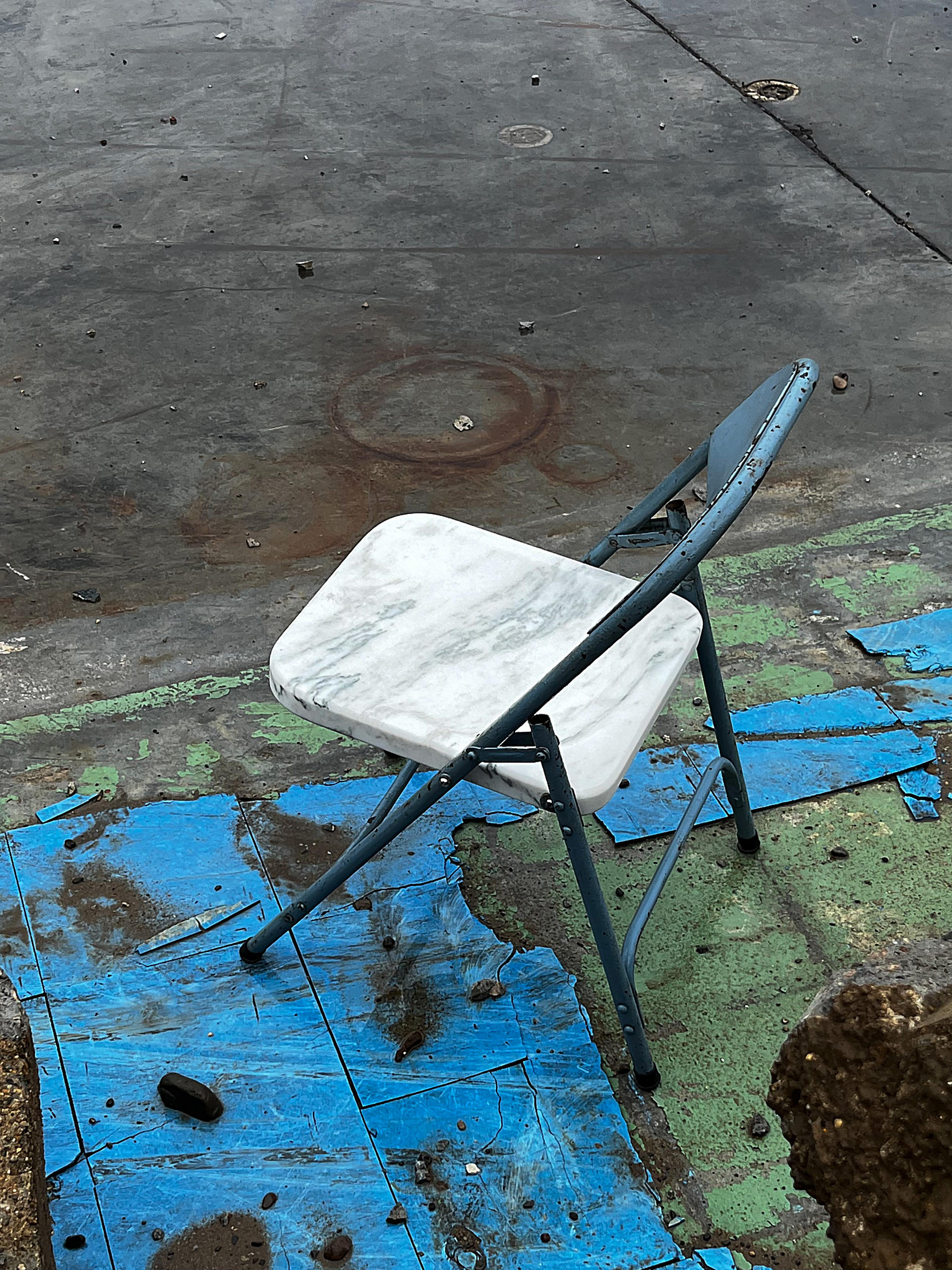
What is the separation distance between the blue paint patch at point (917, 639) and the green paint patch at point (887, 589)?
52 millimetres

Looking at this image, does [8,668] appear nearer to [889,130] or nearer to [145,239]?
[145,239]

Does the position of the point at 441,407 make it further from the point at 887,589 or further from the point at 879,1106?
the point at 879,1106

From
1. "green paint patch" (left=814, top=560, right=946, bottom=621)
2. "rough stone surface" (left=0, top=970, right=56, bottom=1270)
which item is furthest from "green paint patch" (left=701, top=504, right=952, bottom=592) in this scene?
"rough stone surface" (left=0, top=970, right=56, bottom=1270)

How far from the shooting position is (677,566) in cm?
139

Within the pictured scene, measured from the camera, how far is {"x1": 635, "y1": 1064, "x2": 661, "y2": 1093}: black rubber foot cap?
1.86m

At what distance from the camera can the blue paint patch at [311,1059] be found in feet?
5.62

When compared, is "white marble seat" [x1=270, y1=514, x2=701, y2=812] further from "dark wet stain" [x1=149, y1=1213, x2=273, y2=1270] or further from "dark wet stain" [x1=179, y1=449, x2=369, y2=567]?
"dark wet stain" [x1=179, y1=449, x2=369, y2=567]

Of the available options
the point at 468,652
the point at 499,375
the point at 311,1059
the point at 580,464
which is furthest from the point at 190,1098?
the point at 499,375

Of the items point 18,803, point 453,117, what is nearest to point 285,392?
point 18,803

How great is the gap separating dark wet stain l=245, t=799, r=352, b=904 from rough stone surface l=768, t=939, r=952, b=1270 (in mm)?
1034

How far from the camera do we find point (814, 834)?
7.45 ft

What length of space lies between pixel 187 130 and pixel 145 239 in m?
1.07

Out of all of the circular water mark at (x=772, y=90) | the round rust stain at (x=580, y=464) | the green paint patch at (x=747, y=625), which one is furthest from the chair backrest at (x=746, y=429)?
the circular water mark at (x=772, y=90)

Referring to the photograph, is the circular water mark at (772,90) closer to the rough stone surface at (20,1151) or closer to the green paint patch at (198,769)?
the green paint patch at (198,769)
